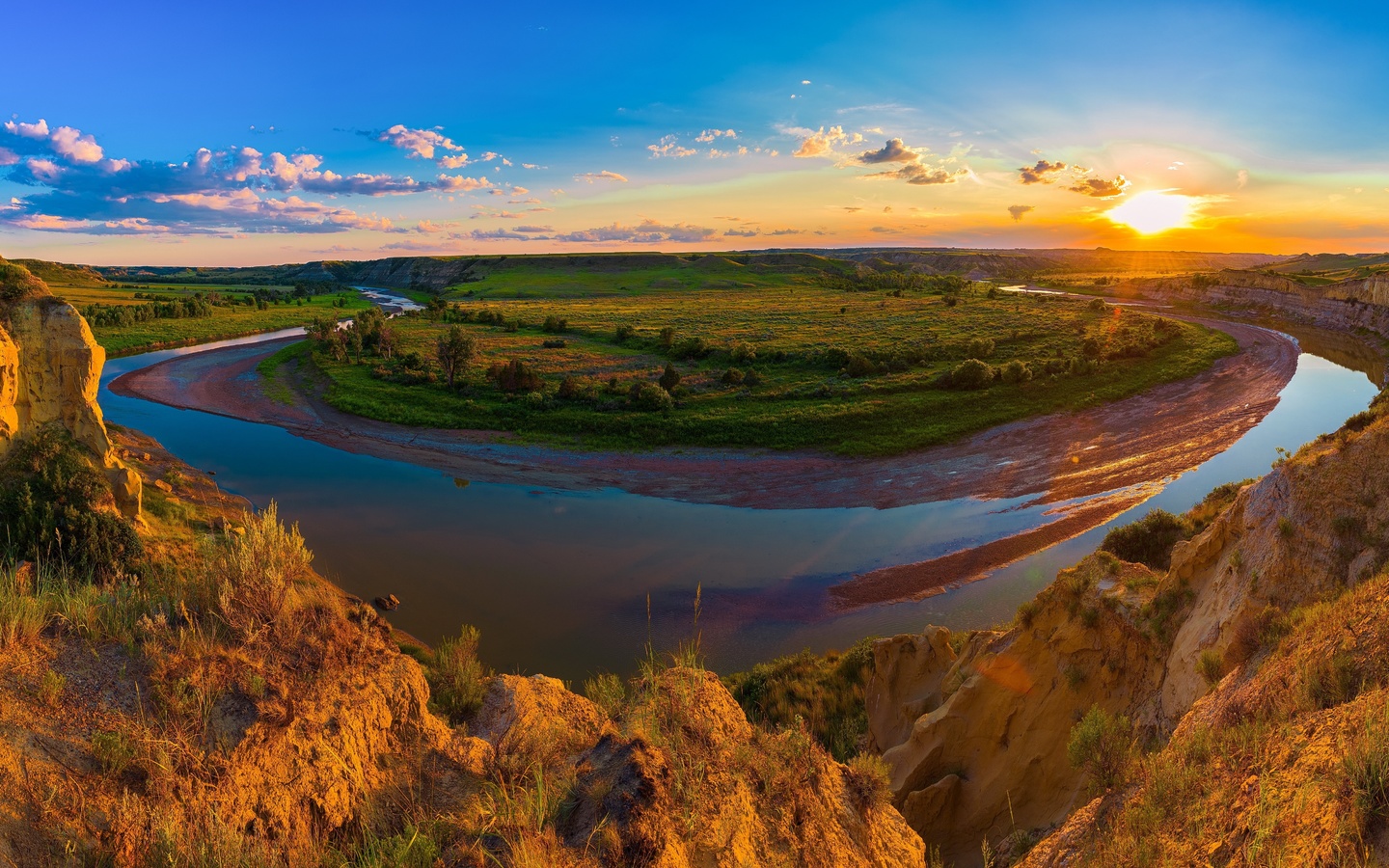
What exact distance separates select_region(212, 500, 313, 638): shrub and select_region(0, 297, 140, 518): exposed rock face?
1205 cm

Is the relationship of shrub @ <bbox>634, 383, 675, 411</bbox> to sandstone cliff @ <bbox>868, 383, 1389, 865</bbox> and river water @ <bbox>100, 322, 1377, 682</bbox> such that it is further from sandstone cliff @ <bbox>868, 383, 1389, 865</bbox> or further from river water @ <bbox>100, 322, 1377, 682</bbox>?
sandstone cliff @ <bbox>868, 383, 1389, 865</bbox>

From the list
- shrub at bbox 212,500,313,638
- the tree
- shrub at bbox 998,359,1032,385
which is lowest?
shrub at bbox 212,500,313,638

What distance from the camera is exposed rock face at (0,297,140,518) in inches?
562

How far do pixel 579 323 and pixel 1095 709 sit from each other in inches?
2692

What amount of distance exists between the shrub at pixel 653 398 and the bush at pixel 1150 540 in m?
25.2

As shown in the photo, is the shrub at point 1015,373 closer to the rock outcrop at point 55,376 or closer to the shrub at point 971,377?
the shrub at point 971,377

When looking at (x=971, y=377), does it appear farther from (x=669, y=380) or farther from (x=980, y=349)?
(x=669, y=380)

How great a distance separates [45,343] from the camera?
14680mm

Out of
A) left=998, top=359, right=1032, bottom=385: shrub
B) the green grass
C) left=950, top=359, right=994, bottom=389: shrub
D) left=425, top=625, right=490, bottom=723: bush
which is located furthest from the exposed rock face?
left=998, top=359, right=1032, bottom=385: shrub

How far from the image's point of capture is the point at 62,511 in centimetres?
1334

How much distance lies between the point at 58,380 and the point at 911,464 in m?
28.1

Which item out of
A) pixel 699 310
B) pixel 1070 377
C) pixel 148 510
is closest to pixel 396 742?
pixel 148 510

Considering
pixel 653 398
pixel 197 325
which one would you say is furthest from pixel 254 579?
pixel 197 325

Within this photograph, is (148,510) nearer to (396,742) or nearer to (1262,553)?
(396,742)
